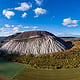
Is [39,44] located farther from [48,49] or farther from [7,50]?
[7,50]

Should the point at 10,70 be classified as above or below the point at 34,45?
below

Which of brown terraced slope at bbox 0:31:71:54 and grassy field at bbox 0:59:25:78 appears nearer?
grassy field at bbox 0:59:25:78

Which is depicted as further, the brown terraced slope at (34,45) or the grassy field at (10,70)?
the brown terraced slope at (34,45)

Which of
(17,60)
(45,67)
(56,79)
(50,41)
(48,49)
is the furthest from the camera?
(50,41)

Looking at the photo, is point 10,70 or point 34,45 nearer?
point 10,70

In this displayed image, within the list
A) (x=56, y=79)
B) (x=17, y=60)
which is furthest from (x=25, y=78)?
(x=17, y=60)

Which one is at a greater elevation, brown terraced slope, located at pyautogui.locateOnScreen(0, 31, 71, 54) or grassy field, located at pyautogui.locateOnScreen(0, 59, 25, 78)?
brown terraced slope, located at pyautogui.locateOnScreen(0, 31, 71, 54)

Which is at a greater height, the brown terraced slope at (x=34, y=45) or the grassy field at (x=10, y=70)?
the brown terraced slope at (x=34, y=45)

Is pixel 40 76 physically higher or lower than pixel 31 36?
lower
